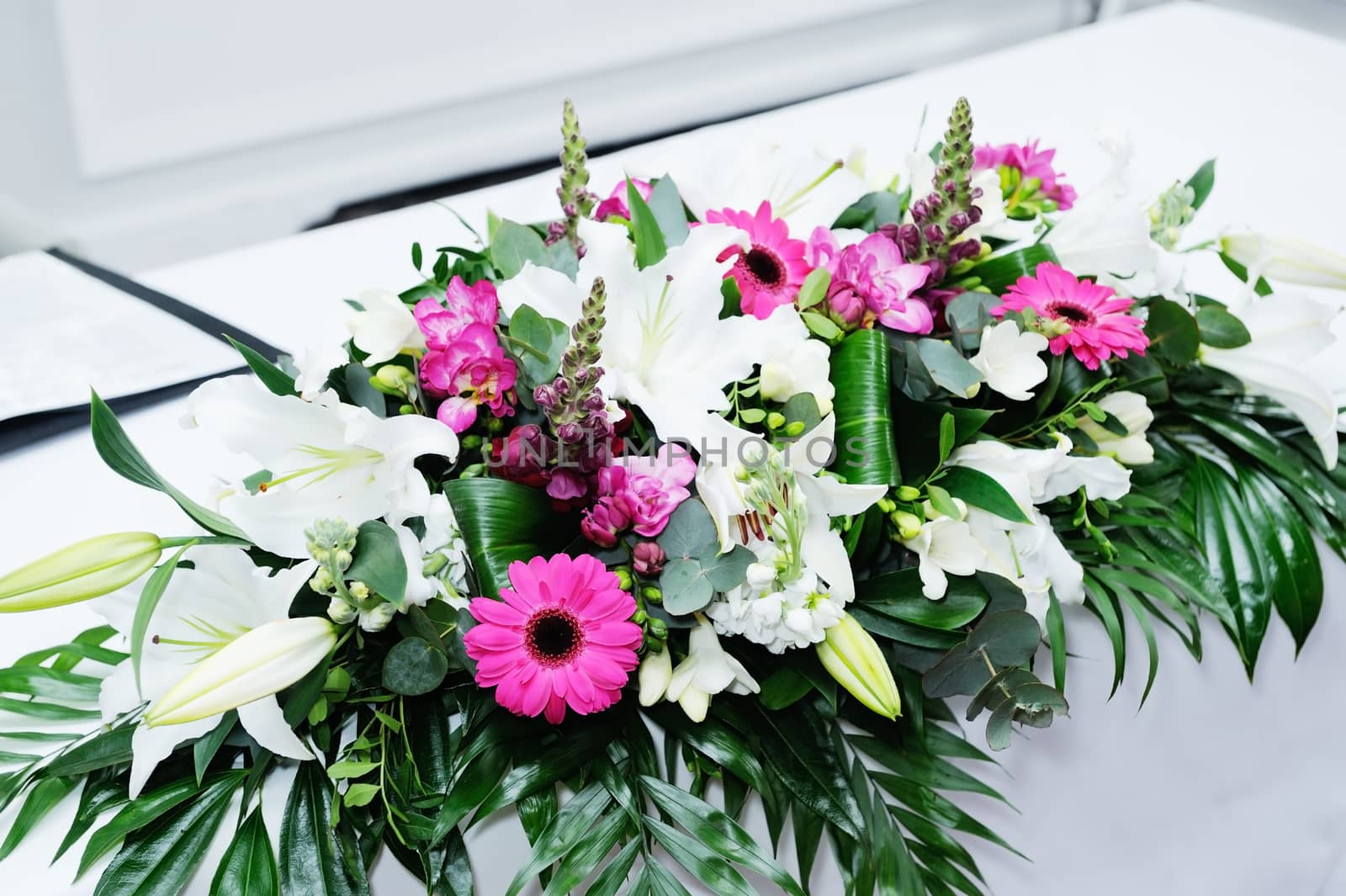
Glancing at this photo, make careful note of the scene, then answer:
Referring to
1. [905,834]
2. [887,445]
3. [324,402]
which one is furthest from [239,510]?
[905,834]

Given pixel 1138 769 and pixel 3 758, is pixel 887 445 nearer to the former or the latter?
pixel 1138 769

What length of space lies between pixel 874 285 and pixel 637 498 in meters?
0.26

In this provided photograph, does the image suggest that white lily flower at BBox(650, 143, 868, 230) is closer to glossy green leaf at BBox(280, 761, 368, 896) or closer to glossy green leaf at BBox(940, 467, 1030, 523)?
glossy green leaf at BBox(940, 467, 1030, 523)

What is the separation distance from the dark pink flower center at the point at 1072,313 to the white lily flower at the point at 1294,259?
271 mm

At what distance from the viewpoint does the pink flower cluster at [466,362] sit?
0.63 meters

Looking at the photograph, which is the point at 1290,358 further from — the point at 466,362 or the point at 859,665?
the point at 466,362

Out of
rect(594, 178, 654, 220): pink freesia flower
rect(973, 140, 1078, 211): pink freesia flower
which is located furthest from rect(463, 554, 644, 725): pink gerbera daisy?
rect(973, 140, 1078, 211): pink freesia flower

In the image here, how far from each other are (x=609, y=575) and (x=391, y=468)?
0.49ft

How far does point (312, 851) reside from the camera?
587mm

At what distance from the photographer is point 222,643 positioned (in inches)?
23.5

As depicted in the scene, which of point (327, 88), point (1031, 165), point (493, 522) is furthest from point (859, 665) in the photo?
point (327, 88)

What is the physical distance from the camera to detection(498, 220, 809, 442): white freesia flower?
0.62 metres

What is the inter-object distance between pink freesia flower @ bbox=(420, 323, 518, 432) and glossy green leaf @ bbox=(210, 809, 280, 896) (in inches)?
10.4

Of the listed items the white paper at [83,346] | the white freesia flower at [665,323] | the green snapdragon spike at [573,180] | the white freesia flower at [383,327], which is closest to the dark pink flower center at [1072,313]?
the white freesia flower at [665,323]
